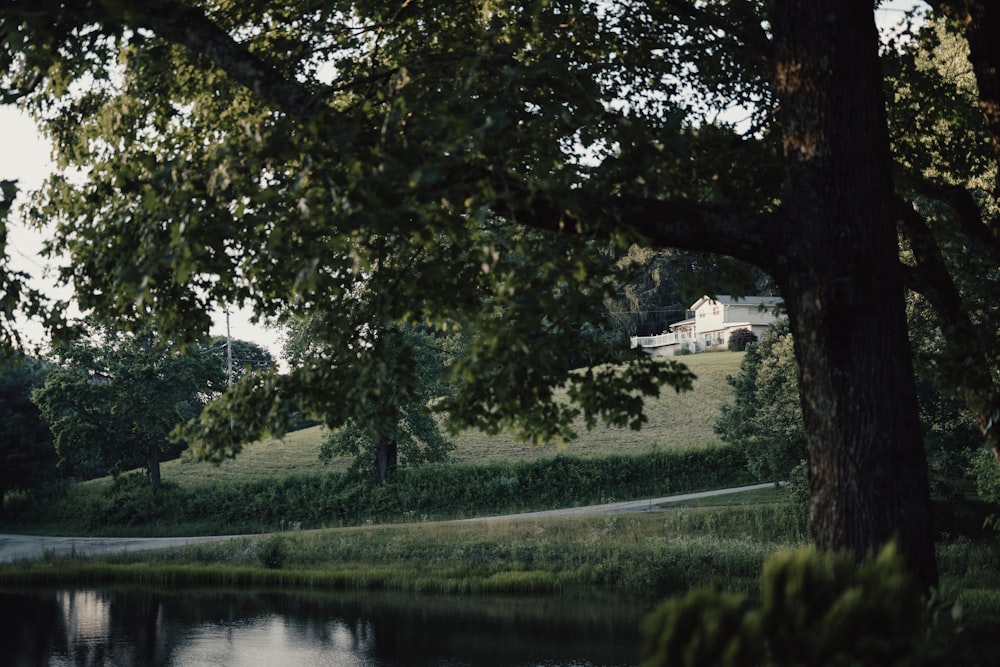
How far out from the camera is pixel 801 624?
175 inches

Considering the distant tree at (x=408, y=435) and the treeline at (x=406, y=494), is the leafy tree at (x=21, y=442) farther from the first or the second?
the distant tree at (x=408, y=435)

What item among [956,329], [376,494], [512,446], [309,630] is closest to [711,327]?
[512,446]

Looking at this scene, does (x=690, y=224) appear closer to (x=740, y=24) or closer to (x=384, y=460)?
(x=740, y=24)

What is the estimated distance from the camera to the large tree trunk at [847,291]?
22.2 ft

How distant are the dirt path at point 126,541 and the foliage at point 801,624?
27.2 meters

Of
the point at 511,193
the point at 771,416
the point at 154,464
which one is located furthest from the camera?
the point at 154,464

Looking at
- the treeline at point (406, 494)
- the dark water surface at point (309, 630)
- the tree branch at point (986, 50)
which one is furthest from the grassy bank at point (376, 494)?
the tree branch at point (986, 50)

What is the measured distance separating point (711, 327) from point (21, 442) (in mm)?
57348

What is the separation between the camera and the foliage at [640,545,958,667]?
168 inches

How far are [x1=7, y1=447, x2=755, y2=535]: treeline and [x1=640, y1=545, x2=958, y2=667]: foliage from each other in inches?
1293

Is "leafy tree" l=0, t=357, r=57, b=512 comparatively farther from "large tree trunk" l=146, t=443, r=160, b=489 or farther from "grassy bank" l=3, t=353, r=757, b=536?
"large tree trunk" l=146, t=443, r=160, b=489

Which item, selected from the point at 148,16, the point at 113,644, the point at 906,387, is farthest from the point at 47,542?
the point at 906,387

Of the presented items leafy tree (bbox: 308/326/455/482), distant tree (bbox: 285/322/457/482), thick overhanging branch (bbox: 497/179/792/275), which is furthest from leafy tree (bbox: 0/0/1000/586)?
leafy tree (bbox: 308/326/455/482)

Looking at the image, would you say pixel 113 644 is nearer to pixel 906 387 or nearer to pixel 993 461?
pixel 906 387
